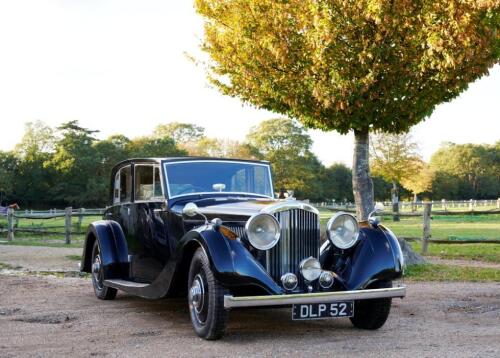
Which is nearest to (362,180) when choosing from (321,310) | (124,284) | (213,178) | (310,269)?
(213,178)

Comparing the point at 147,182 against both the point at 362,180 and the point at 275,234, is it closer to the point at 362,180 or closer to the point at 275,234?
the point at 275,234

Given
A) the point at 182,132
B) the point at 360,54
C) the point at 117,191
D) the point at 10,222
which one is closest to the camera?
the point at 117,191

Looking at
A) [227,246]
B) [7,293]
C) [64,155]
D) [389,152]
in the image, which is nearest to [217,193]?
[227,246]

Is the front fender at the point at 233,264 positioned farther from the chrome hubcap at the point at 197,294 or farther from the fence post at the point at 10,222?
the fence post at the point at 10,222

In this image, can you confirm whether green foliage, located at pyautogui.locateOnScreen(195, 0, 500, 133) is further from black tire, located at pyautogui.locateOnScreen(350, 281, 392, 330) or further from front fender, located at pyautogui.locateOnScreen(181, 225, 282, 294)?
front fender, located at pyautogui.locateOnScreen(181, 225, 282, 294)

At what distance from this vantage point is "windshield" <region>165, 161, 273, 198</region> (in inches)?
280

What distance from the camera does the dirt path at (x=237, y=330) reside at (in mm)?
5207

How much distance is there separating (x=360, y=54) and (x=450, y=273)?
14.7 ft

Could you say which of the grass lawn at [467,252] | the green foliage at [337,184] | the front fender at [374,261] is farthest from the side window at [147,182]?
the green foliage at [337,184]

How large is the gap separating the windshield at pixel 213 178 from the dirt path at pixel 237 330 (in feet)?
4.90

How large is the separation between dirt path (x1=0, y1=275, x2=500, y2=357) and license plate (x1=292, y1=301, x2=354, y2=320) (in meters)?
0.25

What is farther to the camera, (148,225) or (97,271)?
(97,271)

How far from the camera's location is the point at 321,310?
18.1ft

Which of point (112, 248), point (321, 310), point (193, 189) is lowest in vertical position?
point (321, 310)
